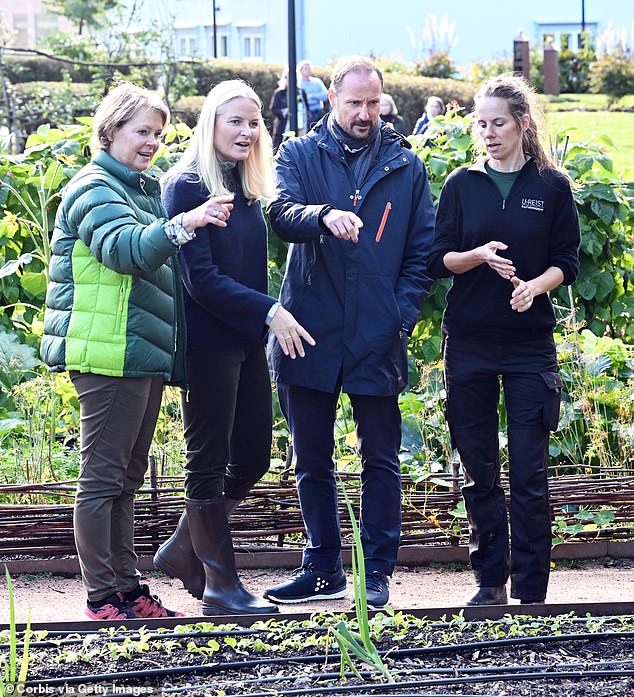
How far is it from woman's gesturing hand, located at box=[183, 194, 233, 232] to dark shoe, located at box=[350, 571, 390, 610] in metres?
1.39

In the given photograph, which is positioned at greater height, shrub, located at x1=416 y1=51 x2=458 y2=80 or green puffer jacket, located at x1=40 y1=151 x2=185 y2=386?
shrub, located at x1=416 y1=51 x2=458 y2=80

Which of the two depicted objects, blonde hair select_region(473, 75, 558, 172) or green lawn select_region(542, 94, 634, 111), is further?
green lawn select_region(542, 94, 634, 111)

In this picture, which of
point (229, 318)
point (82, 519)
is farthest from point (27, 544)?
point (229, 318)

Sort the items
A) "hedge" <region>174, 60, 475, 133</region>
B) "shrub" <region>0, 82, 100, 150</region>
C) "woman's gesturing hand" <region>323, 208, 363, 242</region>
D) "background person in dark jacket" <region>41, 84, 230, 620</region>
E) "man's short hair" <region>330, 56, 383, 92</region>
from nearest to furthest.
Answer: "background person in dark jacket" <region>41, 84, 230, 620</region> → "woman's gesturing hand" <region>323, 208, 363, 242</region> → "man's short hair" <region>330, 56, 383, 92</region> → "shrub" <region>0, 82, 100, 150</region> → "hedge" <region>174, 60, 475, 133</region>

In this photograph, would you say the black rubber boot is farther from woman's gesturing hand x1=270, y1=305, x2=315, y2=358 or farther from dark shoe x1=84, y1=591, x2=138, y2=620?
woman's gesturing hand x1=270, y1=305, x2=315, y2=358

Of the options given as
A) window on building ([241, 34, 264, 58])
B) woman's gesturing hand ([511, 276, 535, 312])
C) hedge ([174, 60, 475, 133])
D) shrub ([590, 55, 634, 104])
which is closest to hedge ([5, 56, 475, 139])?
hedge ([174, 60, 475, 133])

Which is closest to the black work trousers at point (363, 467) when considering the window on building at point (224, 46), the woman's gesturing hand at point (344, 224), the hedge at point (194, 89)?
the woman's gesturing hand at point (344, 224)

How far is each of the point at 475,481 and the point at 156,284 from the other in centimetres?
130

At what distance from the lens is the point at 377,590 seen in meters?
4.01

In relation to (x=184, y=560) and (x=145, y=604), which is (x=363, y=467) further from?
(x=145, y=604)

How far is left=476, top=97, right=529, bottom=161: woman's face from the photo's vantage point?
149 inches

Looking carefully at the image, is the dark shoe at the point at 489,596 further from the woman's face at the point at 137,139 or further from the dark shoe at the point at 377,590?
the woman's face at the point at 137,139

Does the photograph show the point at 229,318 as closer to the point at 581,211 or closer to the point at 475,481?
the point at 475,481

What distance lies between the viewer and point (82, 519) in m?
3.68
